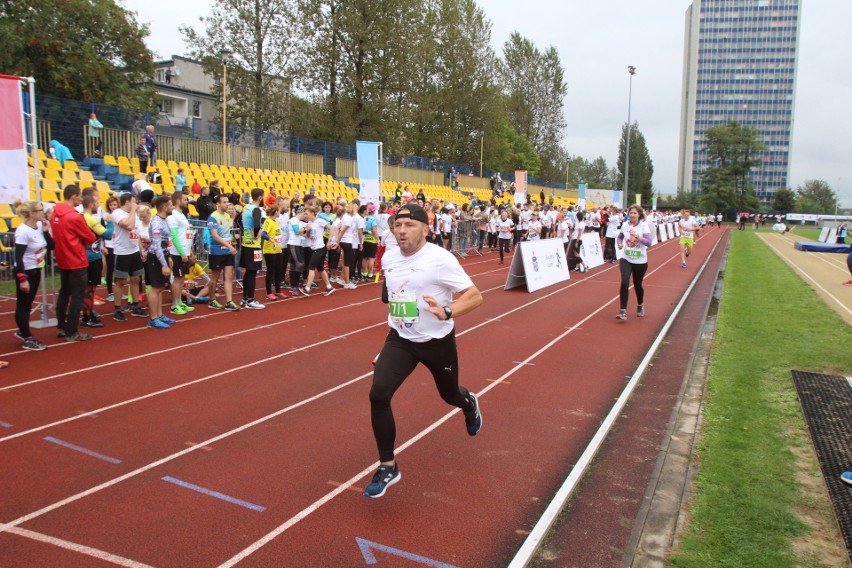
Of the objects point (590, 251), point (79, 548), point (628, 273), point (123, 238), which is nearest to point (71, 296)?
point (123, 238)

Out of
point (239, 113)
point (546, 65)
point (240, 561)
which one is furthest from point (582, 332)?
point (546, 65)

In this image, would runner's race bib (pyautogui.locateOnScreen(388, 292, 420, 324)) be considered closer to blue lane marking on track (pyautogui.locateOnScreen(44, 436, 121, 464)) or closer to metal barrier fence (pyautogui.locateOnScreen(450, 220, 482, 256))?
blue lane marking on track (pyautogui.locateOnScreen(44, 436, 121, 464))

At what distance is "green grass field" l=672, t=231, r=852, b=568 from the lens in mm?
3820

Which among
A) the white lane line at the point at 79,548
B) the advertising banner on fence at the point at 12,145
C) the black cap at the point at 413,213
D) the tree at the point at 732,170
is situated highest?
the tree at the point at 732,170

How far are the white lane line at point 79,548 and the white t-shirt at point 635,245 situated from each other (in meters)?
9.43

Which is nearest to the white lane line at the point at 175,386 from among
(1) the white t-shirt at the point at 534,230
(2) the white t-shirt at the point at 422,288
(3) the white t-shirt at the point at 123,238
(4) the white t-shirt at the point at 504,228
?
(3) the white t-shirt at the point at 123,238

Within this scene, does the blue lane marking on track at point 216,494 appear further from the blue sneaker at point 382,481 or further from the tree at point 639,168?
the tree at point 639,168

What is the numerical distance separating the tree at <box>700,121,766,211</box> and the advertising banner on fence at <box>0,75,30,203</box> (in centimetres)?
10085

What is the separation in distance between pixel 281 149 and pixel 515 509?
981 inches

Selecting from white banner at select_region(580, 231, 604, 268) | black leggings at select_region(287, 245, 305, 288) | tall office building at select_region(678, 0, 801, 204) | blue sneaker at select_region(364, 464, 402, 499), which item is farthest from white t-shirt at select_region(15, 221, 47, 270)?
tall office building at select_region(678, 0, 801, 204)

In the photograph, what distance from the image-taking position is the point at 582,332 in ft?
34.1

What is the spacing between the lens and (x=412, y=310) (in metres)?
4.35

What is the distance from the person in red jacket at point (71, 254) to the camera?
325 inches

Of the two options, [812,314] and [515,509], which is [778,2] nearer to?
[812,314]
